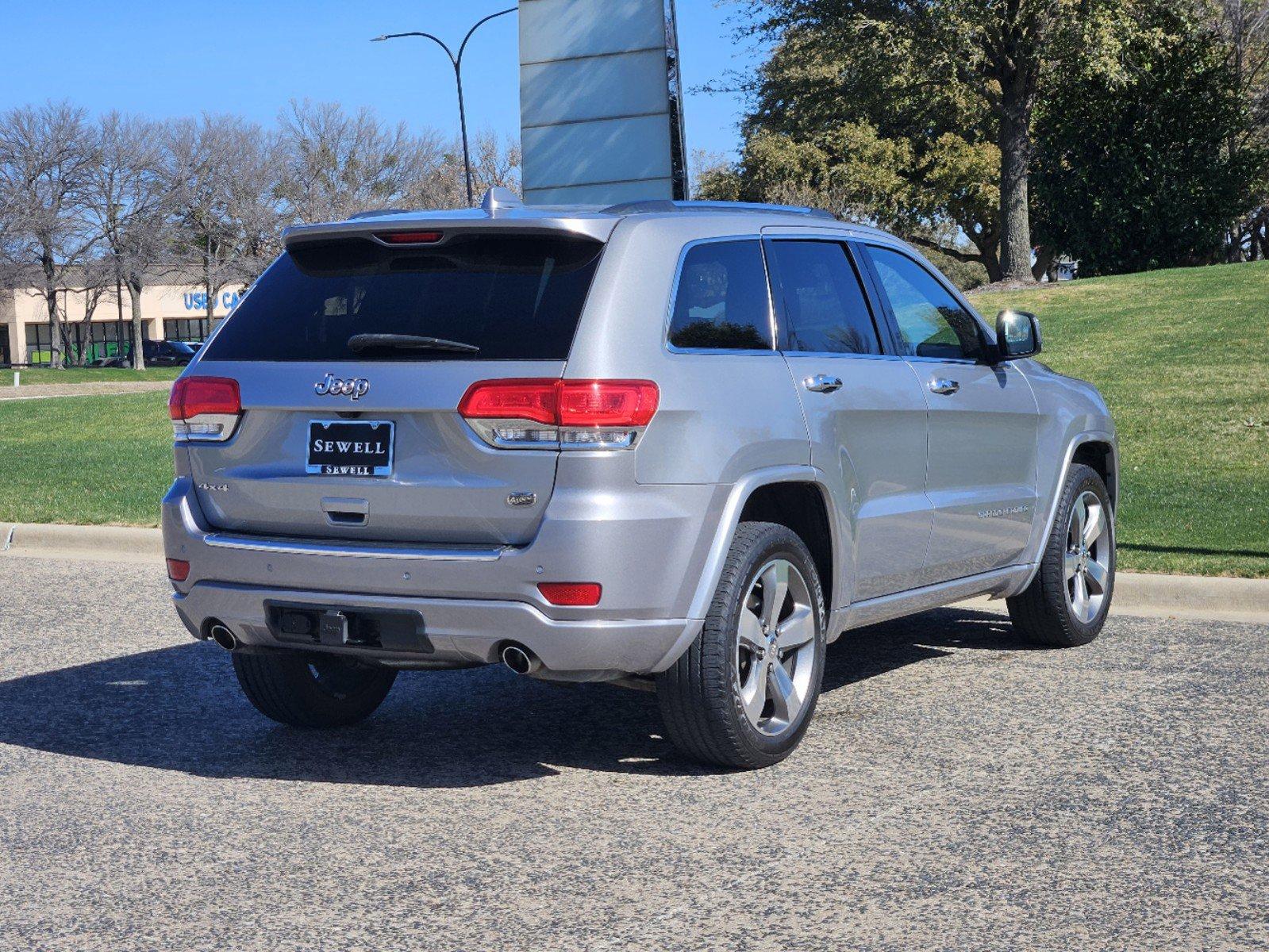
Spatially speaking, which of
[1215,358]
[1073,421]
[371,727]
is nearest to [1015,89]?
[1215,358]

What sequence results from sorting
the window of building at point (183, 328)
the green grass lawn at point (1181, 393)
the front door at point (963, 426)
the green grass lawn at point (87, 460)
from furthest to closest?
the window of building at point (183, 328) → the green grass lawn at point (87, 460) → the green grass lawn at point (1181, 393) → the front door at point (963, 426)

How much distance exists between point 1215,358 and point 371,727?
14.5m

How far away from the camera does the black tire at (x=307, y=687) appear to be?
5887 millimetres

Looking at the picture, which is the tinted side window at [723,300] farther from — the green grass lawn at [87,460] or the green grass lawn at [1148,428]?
the green grass lawn at [87,460]

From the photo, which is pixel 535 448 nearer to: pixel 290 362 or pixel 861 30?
pixel 290 362

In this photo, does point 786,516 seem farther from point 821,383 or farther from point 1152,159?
point 1152,159

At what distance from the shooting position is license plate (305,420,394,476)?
492cm

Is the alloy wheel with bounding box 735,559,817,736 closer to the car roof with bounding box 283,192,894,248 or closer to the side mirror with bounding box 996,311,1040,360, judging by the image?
the car roof with bounding box 283,192,894,248

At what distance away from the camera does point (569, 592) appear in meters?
4.68

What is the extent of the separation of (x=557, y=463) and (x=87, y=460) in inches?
529

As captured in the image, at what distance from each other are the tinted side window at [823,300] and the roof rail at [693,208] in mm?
151

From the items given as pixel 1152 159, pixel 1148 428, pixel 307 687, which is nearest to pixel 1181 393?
pixel 1148 428

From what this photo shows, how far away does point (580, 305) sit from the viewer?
4.88 meters

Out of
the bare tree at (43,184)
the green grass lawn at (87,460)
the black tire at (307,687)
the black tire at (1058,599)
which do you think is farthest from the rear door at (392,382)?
the bare tree at (43,184)
